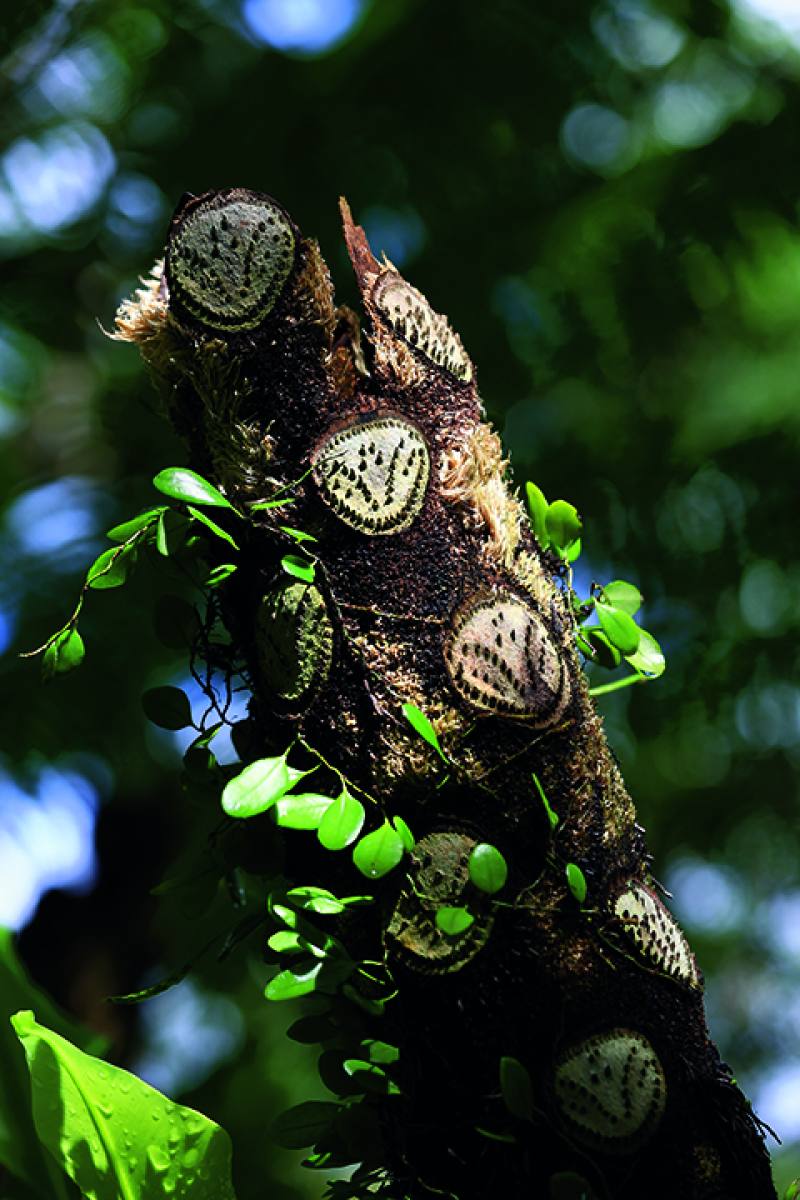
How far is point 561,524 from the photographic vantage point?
81cm

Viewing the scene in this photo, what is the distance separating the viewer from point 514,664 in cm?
67

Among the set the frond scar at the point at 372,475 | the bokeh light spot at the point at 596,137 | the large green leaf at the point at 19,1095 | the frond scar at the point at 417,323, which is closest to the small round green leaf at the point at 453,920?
the frond scar at the point at 372,475

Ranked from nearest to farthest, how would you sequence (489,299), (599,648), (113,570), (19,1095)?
1. (113,570)
2. (599,648)
3. (19,1095)
4. (489,299)

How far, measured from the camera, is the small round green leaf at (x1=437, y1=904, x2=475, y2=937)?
2.06ft

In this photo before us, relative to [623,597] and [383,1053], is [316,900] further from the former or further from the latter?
[623,597]

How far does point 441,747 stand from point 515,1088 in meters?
0.20

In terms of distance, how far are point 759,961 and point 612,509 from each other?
1123 millimetres

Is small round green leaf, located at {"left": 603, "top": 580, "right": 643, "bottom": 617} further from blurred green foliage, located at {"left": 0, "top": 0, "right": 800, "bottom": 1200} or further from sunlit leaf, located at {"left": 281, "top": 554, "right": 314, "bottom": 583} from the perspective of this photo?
blurred green foliage, located at {"left": 0, "top": 0, "right": 800, "bottom": 1200}

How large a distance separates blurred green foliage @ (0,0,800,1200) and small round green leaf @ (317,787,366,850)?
1290 millimetres

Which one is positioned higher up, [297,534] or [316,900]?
[297,534]

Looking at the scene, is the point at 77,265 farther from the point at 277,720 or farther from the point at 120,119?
the point at 277,720

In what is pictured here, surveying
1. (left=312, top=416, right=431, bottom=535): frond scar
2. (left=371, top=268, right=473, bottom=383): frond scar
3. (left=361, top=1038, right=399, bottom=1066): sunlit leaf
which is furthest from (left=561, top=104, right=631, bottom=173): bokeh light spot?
(left=361, top=1038, right=399, bottom=1066): sunlit leaf

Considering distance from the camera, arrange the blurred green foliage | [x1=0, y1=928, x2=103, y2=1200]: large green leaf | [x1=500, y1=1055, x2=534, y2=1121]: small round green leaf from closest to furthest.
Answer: [x1=500, y1=1055, x2=534, y2=1121]: small round green leaf → [x1=0, y1=928, x2=103, y2=1200]: large green leaf → the blurred green foliage

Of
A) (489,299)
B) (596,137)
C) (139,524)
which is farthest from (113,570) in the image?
(596,137)
